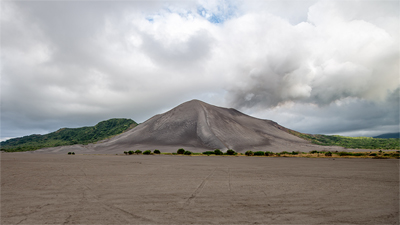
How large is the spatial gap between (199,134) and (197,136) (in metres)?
2.42

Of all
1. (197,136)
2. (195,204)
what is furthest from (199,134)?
(195,204)

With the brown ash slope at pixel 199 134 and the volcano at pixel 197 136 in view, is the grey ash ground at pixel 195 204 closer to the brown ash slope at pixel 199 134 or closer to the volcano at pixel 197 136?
the volcano at pixel 197 136

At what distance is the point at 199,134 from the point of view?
143 metres

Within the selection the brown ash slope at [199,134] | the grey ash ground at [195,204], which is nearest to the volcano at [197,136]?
the brown ash slope at [199,134]

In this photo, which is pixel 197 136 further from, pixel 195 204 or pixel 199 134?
pixel 195 204

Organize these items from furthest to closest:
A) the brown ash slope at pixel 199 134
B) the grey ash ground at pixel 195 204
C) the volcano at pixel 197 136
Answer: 1. the brown ash slope at pixel 199 134
2. the volcano at pixel 197 136
3. the grey ash ground at pixel 195 204

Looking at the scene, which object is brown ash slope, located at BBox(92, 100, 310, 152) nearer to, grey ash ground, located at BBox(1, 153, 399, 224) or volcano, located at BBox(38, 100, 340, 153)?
volcano, located at BBox(38, 100, 340, 153)

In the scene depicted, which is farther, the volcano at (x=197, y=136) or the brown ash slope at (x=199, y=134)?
the brown ash slope at (x=199, y=134)

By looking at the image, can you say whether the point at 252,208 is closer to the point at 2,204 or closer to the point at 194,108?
the point at 2,204

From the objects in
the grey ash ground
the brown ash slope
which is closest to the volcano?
the brown ash slope

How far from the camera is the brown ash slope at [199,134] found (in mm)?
129750

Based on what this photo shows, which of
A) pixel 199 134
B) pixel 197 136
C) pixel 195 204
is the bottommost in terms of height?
pixel 195 204

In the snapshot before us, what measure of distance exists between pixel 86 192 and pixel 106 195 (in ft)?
4.96

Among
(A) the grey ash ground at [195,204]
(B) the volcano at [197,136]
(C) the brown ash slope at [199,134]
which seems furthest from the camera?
(C) the brown ash slope at [199,134]
